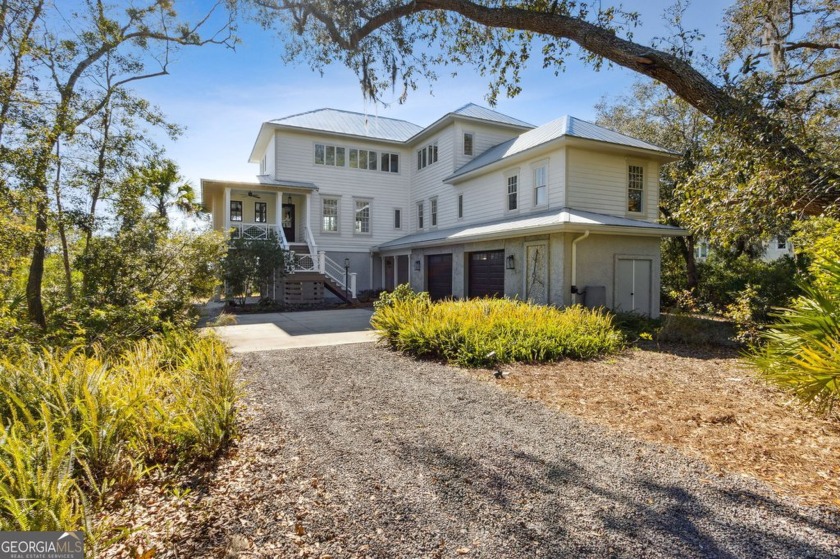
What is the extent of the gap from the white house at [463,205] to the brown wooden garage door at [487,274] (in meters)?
0.05

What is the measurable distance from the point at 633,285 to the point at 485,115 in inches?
392

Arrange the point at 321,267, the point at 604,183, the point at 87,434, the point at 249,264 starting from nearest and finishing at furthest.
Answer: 1. the point at 87,434
2. the point at 604,183
3. the point at 249,264
4. the point at 321,267

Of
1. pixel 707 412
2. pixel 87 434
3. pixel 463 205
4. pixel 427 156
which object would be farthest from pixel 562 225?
pixel 427 156

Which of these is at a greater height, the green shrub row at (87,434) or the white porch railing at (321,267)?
the white porch railing at (321,267)

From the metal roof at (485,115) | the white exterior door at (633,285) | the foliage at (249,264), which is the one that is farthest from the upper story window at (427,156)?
the white exterior door at (633,285)

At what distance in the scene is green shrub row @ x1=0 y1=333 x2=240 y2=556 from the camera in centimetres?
245

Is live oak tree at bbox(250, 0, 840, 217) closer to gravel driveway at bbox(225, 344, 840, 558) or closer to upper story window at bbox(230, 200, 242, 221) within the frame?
gravel driveway at bbox(225, 344, 840, 558)

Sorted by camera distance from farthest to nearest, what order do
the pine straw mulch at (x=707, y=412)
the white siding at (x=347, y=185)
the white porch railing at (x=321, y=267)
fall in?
the white siding at (x=347, y=185)
the white porch railing at (x=321, y=267)
the pine straw mulch at (x=707, y=412)

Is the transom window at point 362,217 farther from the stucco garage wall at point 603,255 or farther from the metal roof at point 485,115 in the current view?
the stucco garage wall at point 603,255

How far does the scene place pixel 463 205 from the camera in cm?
1723

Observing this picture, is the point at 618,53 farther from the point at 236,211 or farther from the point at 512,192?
the point at 236,211

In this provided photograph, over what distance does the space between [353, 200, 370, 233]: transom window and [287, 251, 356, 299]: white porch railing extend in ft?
7.61

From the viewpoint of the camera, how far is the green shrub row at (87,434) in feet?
8.02

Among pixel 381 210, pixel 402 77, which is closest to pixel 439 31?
pixel 402 77
